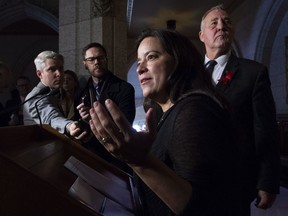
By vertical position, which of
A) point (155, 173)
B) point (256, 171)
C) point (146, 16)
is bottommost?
point (256, 171)

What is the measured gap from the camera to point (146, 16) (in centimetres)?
948

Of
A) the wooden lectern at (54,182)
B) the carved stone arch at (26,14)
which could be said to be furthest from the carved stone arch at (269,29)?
the wooden lectern at (54,182)

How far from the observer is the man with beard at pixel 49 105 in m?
1.94

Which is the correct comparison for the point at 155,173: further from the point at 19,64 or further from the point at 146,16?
the point at 19,64

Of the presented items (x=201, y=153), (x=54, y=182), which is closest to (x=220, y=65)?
(x=201, y=153)

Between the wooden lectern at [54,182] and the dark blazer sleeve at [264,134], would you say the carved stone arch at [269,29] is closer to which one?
the dark blazer sleeve at [264,134]

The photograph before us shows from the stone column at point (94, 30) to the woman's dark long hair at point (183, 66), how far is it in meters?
2.70

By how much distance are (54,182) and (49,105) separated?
1.36 meters

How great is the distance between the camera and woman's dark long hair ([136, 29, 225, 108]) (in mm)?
1093

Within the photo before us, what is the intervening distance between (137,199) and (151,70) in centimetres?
40

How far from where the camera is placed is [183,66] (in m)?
1.12

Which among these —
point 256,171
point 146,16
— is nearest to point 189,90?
point 256,171

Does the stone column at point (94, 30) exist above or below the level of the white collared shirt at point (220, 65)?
above

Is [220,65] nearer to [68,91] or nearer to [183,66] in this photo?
[183,66]
